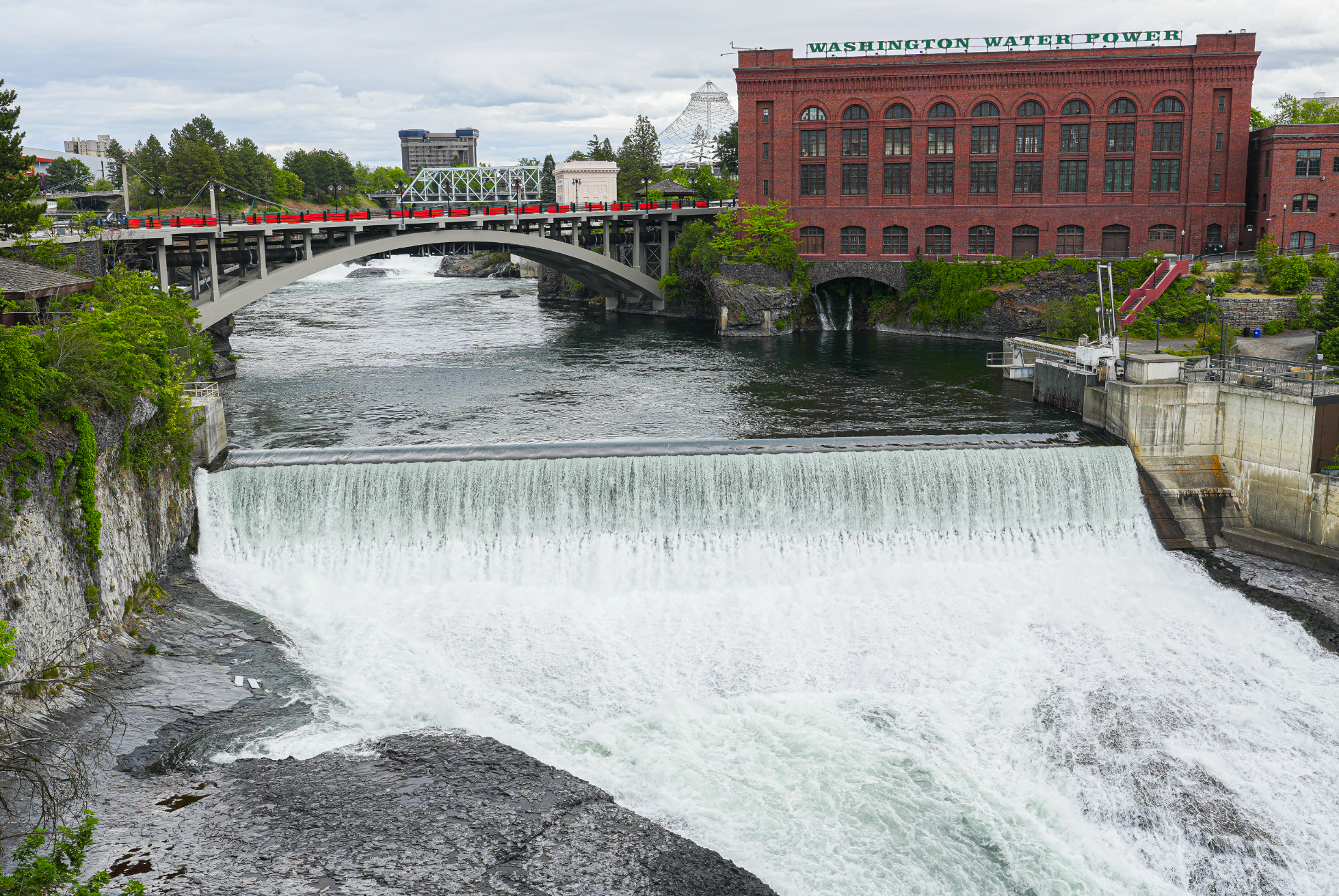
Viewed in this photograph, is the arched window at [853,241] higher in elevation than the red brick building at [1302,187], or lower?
lower

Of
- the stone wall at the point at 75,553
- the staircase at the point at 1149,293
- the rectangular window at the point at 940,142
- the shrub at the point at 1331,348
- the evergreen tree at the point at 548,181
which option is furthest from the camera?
the evergreen tree at the point at 548,181

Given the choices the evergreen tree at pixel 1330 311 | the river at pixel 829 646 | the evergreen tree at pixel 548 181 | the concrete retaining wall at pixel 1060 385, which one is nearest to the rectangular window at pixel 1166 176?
the evergreen tree at pixel 1330 311

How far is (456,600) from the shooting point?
26406mm

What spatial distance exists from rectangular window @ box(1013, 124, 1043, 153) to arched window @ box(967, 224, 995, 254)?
5.19 meters

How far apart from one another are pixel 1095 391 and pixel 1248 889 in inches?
891

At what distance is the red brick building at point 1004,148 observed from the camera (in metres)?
65.6

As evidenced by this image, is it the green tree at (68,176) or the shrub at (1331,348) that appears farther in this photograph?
the green tree at (68,176)

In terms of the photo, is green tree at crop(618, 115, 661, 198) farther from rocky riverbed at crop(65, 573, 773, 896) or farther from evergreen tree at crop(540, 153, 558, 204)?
rocky riverbed at crop(65, 573, 773, 896)

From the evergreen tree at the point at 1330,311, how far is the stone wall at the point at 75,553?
41258mm

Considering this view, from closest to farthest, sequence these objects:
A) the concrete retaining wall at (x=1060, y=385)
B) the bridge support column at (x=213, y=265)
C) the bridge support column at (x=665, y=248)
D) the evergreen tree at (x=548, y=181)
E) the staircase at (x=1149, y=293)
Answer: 1. the concrete retaining wall at (x=1060, y=385)
2. the staircase at (x=1149, y=293)
3. the bridge support column at (x=213, y=265)
4. the bridge support column at (x=665, y=248)
5. the evergreen tree at (x=548, y=181)

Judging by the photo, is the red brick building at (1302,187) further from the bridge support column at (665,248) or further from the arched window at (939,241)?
the bridge support column at (665,248)

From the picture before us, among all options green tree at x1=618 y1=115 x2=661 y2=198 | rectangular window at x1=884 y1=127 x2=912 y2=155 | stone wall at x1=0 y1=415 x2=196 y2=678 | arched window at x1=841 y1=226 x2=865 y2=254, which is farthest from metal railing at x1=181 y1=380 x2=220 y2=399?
green tree at x1=618 y1=115 x2=661 y2=198

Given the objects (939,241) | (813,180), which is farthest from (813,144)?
(939,241)

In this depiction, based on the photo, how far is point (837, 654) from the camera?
24.2 meters
